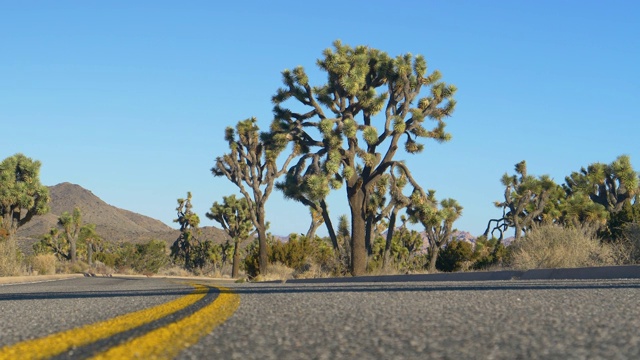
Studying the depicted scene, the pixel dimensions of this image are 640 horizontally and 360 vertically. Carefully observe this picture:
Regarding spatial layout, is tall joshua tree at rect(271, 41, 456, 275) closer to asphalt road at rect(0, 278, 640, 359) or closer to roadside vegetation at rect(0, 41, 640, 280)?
roadside vegetation at rect(0, 41, 640, 280)

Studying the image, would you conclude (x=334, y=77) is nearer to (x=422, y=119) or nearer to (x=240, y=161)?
(x=422, y=119)

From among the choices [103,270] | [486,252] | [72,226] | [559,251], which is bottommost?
[103,270]

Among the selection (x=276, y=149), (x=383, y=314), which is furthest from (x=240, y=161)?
(x=383, y=314)

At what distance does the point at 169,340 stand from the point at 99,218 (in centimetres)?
13410

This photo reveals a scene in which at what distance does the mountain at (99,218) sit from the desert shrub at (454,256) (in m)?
67.8

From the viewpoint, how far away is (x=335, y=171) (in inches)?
894

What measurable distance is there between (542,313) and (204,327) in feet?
7.21

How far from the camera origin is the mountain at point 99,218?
107 meters

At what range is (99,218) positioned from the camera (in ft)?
429

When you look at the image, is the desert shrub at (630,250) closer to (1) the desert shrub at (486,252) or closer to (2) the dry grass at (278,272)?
(2) the dry grass at (278,272)

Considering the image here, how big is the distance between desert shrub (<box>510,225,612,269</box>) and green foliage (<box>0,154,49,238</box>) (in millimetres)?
23991

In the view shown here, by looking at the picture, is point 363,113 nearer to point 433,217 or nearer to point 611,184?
point 433,217

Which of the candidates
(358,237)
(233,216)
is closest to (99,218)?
(233,216)

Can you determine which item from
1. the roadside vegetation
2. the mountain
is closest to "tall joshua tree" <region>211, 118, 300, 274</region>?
the roadside vegetation
